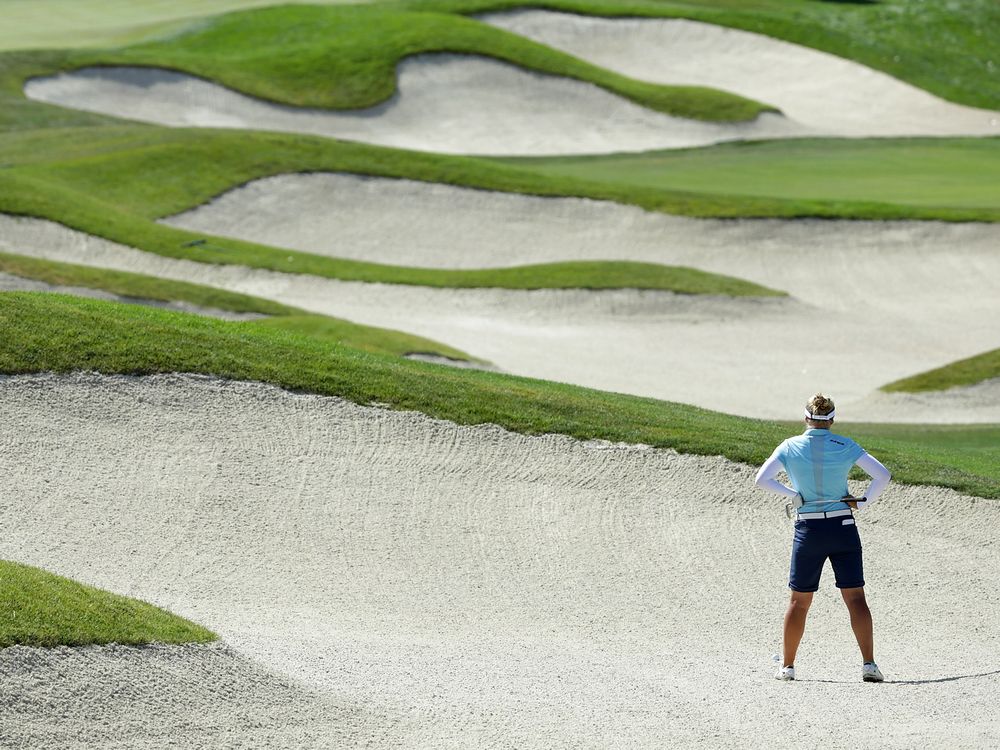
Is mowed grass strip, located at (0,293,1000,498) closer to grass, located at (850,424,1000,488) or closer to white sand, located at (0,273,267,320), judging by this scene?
grass, located at (850,424,1000,488)

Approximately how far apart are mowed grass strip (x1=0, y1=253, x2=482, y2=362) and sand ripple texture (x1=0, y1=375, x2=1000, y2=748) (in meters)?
8.80

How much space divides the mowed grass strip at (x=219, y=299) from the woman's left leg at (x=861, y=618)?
14.8 m

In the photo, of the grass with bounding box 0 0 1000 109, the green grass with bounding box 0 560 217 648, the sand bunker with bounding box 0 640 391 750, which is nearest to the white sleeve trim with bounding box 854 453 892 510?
the sand bunker with bounding box 0 640 391 750

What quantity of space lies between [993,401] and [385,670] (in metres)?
18.0

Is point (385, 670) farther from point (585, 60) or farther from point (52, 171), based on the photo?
point (585, 60)

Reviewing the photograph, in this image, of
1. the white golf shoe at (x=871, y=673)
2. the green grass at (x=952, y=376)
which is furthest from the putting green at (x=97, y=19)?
the white golf shoe at (x=871, y=673)

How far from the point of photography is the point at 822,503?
11195mm

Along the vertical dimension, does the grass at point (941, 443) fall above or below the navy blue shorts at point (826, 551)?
below

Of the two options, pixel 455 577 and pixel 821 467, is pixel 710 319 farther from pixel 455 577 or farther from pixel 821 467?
pixel 821 467

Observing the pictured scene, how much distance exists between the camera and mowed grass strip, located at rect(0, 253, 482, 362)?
25844 mm

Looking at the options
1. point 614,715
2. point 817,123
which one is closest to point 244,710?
point 614,715

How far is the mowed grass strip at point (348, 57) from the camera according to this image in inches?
2021

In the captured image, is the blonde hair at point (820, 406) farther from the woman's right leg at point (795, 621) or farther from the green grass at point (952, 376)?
the green grass at point (952, 376)

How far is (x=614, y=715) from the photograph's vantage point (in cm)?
1029
